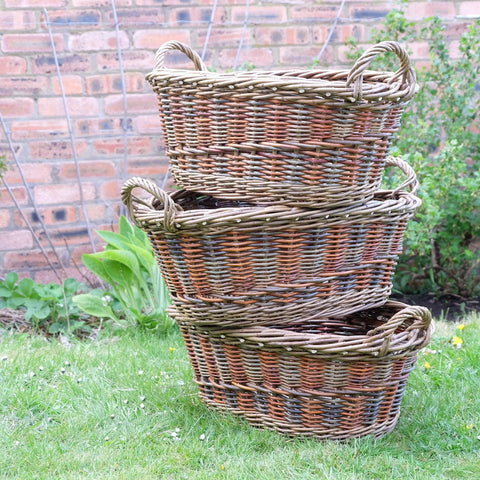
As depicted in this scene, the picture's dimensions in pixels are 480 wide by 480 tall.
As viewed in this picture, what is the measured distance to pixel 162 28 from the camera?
350cm

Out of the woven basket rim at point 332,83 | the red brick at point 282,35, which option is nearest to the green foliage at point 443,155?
the red brick at point 282,35

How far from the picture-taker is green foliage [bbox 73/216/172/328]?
300 centimetres

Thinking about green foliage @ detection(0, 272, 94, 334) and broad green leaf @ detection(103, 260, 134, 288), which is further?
green foliage @ detection(0, 272, 94, 334)

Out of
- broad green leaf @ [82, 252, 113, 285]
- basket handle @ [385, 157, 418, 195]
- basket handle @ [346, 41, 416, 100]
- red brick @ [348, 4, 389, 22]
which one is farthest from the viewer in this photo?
red brick @ [348, 4, 389, 22]

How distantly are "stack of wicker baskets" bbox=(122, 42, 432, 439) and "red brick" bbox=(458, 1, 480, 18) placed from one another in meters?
1.91

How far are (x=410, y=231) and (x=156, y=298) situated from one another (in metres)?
1.21

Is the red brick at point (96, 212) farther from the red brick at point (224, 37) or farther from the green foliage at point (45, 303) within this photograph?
the red brick at point (224, 37)

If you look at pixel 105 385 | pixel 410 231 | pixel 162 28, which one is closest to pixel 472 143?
pixel 410 231

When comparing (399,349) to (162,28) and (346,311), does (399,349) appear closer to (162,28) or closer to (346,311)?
(346,311)

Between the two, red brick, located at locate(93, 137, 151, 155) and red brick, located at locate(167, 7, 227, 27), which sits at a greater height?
red brick, located at locate(167, 7, 227, 27)

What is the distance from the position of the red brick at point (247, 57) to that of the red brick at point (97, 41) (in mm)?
493

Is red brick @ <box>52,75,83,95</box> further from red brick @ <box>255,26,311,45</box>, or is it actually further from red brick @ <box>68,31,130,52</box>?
red brick @ <box>255,26,311,45</box>

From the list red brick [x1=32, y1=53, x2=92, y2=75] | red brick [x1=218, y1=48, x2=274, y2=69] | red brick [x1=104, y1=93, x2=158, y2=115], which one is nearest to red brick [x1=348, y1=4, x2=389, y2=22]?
red brick [x1=218, y1=48, x2=274, y2=69]

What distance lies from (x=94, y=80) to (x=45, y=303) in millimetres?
1141
